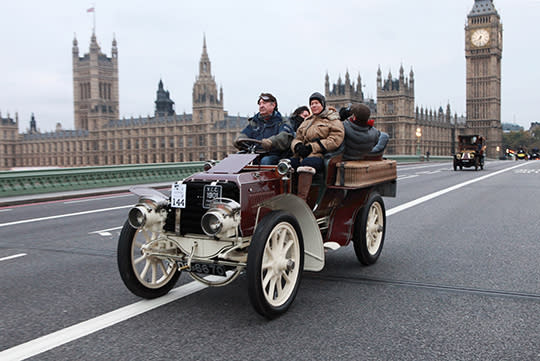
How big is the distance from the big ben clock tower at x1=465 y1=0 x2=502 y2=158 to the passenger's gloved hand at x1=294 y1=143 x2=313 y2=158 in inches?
5049

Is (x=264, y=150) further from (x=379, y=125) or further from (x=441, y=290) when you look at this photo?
(x=379, y=125)

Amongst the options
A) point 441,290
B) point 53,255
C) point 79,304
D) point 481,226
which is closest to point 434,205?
point 481,226

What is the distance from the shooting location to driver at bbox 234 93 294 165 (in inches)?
211

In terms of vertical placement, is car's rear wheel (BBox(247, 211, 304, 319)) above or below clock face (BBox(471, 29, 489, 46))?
below

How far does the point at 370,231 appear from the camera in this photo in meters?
6.35

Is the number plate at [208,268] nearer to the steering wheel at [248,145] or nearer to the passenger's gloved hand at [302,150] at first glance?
the steering wheel at [248,145]

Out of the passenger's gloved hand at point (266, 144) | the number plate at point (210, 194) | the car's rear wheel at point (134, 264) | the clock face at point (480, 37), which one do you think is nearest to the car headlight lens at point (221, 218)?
the number plate at point (210, 194)

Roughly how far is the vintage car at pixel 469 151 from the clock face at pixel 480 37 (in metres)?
101

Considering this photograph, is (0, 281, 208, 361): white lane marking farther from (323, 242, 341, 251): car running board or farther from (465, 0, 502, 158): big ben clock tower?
(465, 0, 502, 158): big ben clock tower

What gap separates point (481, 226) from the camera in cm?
923

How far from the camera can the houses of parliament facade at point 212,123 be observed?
107 m

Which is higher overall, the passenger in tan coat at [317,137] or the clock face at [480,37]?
the clock face at [480,37]

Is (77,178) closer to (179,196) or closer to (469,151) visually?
(179,196)

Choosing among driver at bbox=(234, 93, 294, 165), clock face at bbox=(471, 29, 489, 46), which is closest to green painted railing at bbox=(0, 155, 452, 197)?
driver at bbox=(234, 93, 294, 165)
